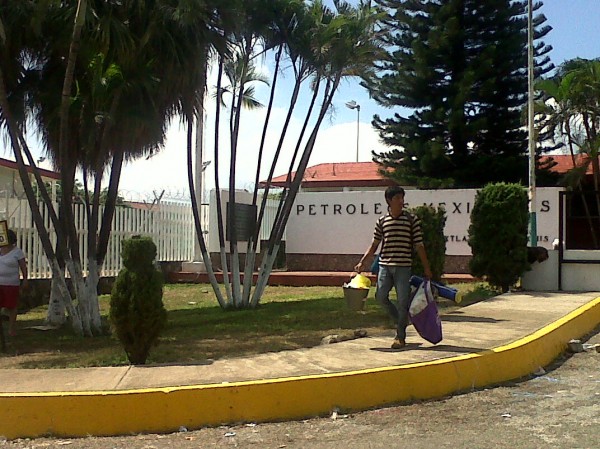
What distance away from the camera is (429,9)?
85.6 feet

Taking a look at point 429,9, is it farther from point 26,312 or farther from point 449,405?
point 449,405

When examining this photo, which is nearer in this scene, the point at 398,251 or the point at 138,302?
the point at 138,302

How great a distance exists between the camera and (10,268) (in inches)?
367

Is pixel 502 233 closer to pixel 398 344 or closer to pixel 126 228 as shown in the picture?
pixel 398 344

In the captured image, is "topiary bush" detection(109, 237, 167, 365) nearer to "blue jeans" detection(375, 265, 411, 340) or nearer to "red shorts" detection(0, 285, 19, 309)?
"blue jeans" detection(375, 265, 411, 340)

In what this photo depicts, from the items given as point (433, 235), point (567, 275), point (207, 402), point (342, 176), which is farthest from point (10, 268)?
point (342, 176)

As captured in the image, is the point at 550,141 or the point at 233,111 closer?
the point at 233,111

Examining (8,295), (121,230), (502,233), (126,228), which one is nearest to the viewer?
(8,295)

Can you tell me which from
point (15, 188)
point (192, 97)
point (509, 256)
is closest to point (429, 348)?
point (192, 97)

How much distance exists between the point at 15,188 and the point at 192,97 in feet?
15.8

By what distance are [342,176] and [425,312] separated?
2462cm

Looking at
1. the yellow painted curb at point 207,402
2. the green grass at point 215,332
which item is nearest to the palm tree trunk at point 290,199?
the green grass at point 215,332

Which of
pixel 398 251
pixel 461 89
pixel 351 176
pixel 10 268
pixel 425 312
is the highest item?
pixel 461 89

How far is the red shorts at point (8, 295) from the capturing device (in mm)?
9250
